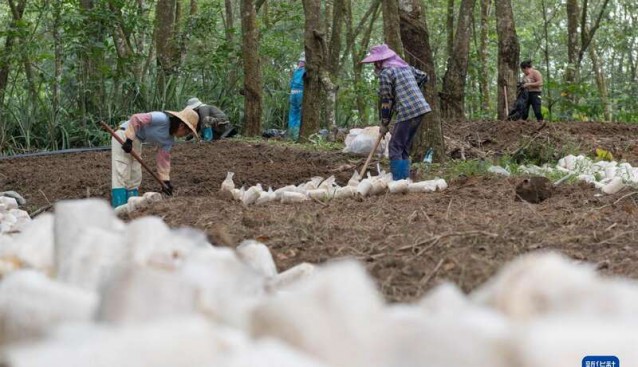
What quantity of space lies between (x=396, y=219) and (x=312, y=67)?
758 cm

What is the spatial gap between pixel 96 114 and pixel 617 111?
10.6 metres

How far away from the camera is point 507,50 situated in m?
15.7

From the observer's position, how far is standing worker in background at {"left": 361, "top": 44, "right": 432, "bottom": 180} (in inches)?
348

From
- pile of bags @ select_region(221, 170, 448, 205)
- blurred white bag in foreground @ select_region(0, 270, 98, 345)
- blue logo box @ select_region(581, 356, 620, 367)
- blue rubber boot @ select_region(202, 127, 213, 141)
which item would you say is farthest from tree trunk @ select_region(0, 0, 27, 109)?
blue logo box @ select_region(581, 356, 620, 367)

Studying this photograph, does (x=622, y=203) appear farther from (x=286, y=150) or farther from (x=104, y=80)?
(x=104, y=80)

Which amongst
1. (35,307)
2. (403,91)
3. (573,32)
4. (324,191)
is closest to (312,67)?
(403,91)

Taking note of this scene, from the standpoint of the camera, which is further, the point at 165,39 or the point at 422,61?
the point at 165,39

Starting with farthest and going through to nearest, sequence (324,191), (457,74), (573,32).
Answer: (573,32)
(457,74)
(324,191)

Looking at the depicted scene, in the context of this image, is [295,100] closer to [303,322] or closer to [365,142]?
[365,142]

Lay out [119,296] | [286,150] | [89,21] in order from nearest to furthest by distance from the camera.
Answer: [119,296], [286,150], [89,21]

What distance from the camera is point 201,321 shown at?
1678mm

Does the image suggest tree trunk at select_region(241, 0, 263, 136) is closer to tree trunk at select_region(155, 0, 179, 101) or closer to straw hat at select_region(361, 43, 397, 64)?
tree trunk at select_region(155, 0, 179, 101)

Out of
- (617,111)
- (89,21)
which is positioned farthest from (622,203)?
(617,111)

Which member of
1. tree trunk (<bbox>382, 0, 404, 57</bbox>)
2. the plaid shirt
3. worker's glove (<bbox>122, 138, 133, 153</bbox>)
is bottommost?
worker's glove (<bbox>122, 138, 133, 153</bbox>)
